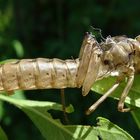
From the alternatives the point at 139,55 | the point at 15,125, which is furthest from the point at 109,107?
the point at 139,55

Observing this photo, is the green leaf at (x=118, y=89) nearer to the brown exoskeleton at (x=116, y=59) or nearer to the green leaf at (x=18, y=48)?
the brown exoskeleton at (x=116, y=59)

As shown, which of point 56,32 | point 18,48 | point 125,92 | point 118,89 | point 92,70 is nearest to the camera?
point 125,92

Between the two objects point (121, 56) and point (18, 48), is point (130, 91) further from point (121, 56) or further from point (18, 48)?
point (18, 48)

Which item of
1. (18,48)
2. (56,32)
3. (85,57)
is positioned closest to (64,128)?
(85,57)

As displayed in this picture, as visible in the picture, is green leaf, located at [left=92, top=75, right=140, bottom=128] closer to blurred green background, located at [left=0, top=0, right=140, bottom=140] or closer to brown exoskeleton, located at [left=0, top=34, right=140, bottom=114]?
brown exoskeleton, located at [left=0, top=34, right=140, bottom=114]

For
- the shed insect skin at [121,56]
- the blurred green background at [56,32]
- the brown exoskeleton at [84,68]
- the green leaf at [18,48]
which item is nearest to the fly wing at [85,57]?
the brown exoskeleton at [84,68]

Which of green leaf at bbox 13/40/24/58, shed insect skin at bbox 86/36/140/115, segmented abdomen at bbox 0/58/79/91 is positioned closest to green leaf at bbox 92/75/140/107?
shed insect skin at bbox 86/36/140/115
